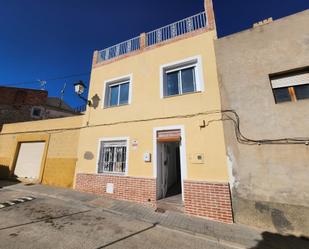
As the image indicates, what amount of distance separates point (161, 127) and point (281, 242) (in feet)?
15.7

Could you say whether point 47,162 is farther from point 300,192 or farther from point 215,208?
point 300,192

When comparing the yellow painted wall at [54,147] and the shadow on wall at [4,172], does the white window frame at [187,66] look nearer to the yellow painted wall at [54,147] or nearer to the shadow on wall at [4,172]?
the yellow painted wall at [54,147]

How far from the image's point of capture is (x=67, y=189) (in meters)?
8.12

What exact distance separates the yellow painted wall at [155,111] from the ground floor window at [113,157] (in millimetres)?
339

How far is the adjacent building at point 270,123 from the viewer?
432cm

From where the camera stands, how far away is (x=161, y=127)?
6598mm

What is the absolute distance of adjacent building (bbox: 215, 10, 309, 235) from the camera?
14.2 ft

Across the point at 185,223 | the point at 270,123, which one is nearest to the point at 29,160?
the point at 185,223

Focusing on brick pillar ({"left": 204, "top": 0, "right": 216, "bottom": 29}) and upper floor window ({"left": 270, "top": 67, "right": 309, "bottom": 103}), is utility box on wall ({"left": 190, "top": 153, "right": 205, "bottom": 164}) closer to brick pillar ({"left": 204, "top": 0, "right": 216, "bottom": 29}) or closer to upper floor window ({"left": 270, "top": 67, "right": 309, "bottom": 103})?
upper floor window ({"left": 270, "top": 67, "right": 309, "bottom": 103})

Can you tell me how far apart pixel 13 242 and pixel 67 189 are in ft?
16.2

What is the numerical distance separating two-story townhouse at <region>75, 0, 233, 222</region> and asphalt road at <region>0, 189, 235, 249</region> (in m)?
1.51

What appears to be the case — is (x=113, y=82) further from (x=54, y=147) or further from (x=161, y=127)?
(x=54, y=147)

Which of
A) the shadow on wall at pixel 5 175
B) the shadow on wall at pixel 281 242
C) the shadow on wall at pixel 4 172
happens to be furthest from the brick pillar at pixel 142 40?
the shadow on wall at pixel 4 172

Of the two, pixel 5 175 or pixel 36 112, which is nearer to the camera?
pixel 5 175
